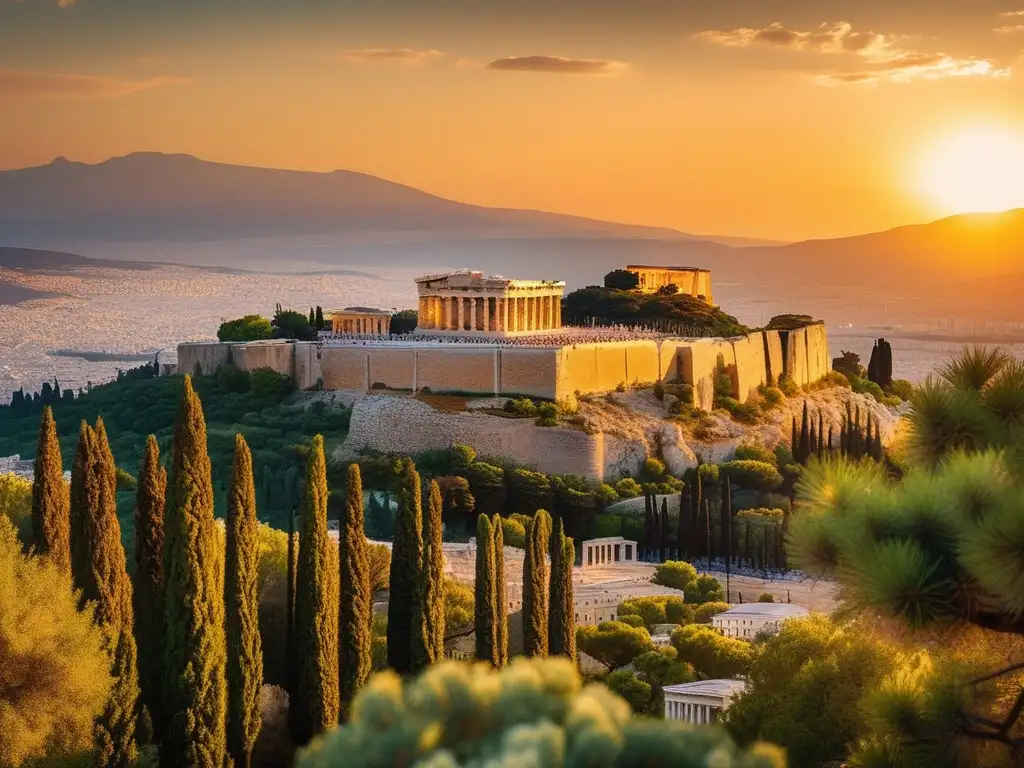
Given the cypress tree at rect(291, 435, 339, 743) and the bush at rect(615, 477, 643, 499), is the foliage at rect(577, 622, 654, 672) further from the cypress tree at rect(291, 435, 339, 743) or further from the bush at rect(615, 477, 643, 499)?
the bush at rect(615, 477, 643, 499)

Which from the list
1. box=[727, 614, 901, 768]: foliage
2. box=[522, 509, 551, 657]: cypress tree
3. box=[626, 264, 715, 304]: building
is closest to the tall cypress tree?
box=[727, 614, 901, 768]: foliage

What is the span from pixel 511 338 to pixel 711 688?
114 feet

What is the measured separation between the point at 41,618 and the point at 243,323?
1938 inches

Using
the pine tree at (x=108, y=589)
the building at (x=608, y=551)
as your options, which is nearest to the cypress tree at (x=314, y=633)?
the pine tree at (x=108, y=589)

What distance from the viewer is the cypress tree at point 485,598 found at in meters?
25.1

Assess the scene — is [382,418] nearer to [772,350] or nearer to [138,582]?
[772,350]

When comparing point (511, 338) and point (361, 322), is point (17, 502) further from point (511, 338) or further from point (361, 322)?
point (361, 322)

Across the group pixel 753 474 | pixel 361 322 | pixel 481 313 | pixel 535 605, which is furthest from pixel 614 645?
pixel 361 322

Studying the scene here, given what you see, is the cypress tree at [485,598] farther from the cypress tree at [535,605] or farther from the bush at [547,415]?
the bush at [547,415]

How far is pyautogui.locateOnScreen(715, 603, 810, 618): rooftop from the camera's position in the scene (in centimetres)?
3362

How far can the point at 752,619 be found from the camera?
3316cm

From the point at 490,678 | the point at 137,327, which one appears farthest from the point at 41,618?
the point at 137,327

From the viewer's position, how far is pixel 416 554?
24.5 meters

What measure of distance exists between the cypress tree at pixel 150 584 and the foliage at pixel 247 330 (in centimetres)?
4469
